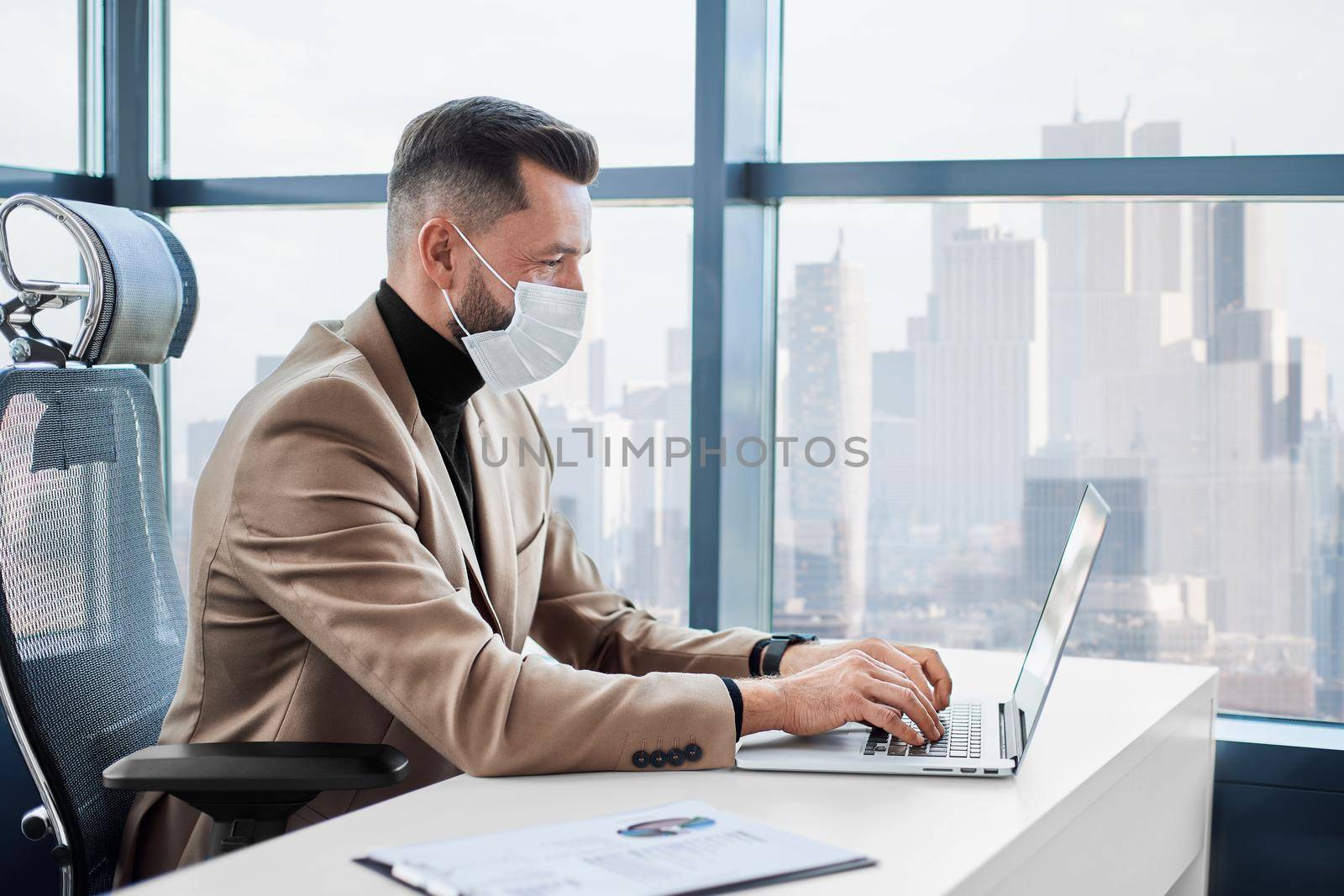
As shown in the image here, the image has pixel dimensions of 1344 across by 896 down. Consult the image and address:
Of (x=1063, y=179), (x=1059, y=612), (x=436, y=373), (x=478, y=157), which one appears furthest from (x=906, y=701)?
(x=1063, y=179)

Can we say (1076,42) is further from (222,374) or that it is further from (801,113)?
(222,374)

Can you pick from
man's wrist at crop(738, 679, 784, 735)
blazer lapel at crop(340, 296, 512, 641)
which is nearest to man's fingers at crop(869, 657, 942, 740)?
man's wrist at crop(738, 679, 784, 735)

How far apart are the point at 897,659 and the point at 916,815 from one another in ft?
1.21

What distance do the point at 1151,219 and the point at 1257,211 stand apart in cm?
17

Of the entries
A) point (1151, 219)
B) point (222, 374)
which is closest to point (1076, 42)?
point (1151, 219)

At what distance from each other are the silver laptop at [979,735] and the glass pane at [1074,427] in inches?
30.3

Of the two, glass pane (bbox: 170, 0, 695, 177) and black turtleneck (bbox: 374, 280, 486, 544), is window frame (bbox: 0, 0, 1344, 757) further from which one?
black turtleneck (bbox: 374, 280, 486, 544)

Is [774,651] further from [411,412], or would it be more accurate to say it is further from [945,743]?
[411,412]

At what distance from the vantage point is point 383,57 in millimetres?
2604

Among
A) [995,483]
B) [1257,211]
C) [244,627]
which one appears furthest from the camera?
[995,483]

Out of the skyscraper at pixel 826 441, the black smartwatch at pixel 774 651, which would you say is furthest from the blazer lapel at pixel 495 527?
the skyscraper at pixel 826 441

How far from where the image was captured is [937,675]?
1.45 m

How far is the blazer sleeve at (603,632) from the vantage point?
166cm

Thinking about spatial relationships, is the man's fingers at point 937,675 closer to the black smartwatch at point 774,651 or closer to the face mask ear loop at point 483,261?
the black smartwatch at point 774,651
